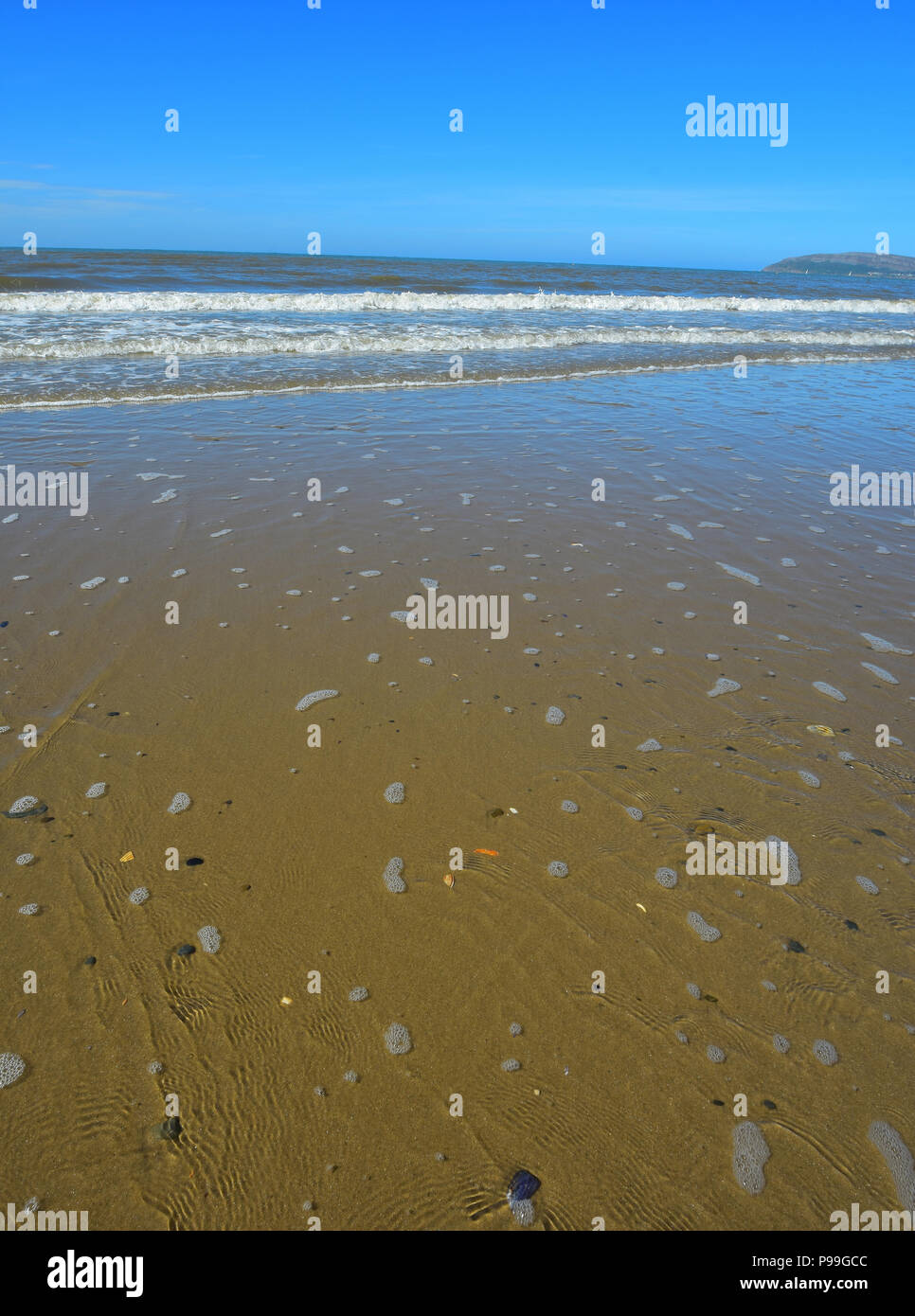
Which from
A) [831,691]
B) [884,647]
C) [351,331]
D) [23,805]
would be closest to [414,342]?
[351,331]

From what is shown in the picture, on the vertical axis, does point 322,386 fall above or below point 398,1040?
above

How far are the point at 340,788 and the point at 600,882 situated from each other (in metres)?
1.47

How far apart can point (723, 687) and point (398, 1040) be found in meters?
3.27

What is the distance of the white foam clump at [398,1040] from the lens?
2705 mm

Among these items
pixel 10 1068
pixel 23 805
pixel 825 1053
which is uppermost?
pixel 23 805

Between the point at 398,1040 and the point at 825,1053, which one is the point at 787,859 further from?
the point at 398,1040

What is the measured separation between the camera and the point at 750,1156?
2.42 metres

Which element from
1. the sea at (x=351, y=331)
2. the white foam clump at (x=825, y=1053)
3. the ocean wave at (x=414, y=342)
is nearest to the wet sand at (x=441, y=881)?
the white foam clump at (x=825, y=1053)

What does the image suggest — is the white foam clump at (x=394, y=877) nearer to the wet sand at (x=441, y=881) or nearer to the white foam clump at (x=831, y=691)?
the wet sand at (x=441, y=881)

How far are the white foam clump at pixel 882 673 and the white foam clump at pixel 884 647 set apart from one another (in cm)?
26

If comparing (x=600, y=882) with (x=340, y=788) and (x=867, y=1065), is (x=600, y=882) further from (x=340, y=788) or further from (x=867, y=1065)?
(x=340, y=788)
